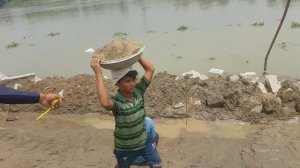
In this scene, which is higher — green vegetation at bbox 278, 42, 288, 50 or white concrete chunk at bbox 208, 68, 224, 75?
white concrete chunk at bbox 208, 68, 224, 75

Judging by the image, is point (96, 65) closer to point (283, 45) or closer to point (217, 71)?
point (217, 71)

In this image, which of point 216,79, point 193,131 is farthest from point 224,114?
point 216,79

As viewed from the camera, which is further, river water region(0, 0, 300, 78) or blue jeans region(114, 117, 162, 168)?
river water region(0, 0, 300, 78)

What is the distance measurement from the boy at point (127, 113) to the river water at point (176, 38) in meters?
5.70

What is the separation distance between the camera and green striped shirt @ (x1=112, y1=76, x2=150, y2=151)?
311 centimetres

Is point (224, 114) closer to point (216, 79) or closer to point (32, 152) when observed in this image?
point (216, 79)

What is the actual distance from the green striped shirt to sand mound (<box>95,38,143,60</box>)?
0.34m

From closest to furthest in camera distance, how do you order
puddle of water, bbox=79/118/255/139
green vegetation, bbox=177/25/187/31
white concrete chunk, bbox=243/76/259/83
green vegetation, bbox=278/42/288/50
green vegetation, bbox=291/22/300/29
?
puddle of water, bbox=79/118/255/139
white concrete chunk, bbox=243/76/259/83
green vegetation, bbox=278/42/288/50
green vegetation, bbox=291/22/300/29
green vegetation, bbox=177/25/187/31

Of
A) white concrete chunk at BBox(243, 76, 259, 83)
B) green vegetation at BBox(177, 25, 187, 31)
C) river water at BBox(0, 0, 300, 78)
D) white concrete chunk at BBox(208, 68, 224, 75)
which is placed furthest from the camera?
green vegetation at BBox(177, 25, 187, 31)

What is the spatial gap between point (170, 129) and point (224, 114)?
851mm

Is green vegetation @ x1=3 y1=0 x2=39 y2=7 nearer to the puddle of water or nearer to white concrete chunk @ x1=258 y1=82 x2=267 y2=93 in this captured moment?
white concrete chunk @ x1=258 y1=82 x2=267 y2=93

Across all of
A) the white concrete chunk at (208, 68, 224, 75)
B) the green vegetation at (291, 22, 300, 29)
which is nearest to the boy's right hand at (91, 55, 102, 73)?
the white concrete chunk at (208, 68, 224, 75)

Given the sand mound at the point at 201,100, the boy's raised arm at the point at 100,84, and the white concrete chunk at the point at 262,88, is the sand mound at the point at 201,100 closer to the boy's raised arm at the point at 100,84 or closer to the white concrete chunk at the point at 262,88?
the white concrete chunk at the point at 262,88

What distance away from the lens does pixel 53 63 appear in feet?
39.7
